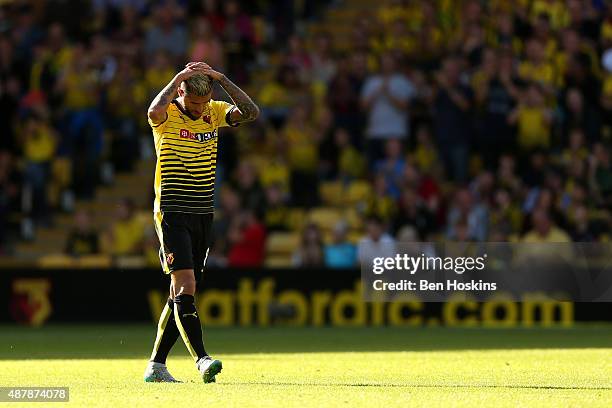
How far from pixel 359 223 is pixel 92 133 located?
15.4ft

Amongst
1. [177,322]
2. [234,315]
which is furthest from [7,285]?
[177,322]

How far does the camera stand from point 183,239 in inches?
451

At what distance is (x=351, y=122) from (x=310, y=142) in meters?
0.74

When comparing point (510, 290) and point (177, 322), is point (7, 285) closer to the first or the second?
point (510, 290)

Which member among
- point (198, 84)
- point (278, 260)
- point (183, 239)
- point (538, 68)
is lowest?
point (278, 260)

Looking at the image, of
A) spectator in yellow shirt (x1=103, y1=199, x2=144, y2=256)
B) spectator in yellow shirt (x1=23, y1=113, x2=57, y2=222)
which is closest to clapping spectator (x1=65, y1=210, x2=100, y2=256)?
spectator in yellow shirt (x1=103, y1=199, x2=144, y2=256)

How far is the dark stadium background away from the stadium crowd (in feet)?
0.10

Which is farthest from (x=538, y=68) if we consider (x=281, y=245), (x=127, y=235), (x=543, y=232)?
Result: (x=127, y=235)

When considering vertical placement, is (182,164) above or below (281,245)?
above

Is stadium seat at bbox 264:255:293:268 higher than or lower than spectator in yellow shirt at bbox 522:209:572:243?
lower

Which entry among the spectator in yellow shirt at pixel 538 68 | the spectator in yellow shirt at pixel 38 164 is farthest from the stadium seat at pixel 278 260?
the spectator in yellow shirt at pixel 538 68

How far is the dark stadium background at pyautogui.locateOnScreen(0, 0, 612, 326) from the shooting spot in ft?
69.0

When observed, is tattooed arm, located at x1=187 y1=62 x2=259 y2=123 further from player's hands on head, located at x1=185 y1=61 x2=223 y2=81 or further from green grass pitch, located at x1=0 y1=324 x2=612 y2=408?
green grass pitch, located at x1=0 y1=324 x2=612 y2=408

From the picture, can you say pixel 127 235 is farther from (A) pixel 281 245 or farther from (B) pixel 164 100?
(B) pixel 164 100
